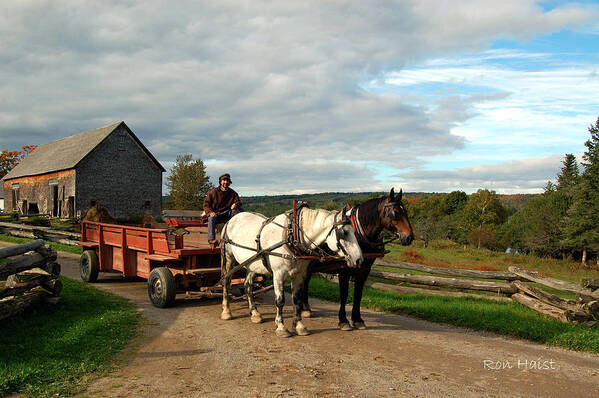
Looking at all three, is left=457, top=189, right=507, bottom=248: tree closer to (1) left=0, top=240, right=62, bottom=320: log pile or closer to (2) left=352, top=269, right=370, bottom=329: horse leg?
(2) left=352, top=269, right=370, bottom=329: horse leg

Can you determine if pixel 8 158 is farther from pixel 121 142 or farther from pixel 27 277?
pixel 27 277

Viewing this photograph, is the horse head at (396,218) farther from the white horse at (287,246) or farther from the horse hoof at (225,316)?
the horse hoof at (225,316)

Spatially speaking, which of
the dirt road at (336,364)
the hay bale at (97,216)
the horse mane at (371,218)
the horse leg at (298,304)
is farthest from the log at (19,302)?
the hay bale at (97,216)

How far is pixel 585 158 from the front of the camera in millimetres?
43469

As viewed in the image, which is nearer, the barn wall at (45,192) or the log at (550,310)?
the log at (550,310)

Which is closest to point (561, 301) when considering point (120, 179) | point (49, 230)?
point (49, 230)

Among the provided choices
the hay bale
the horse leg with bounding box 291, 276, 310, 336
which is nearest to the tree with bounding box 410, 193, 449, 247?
the hay bale

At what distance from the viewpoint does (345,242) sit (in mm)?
6250

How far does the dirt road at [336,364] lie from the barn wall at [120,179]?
90.4ft

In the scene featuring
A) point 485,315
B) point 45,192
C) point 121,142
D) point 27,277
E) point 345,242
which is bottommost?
point 485,315

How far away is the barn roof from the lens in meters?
32.2

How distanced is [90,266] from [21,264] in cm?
387

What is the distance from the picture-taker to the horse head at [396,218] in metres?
6.59

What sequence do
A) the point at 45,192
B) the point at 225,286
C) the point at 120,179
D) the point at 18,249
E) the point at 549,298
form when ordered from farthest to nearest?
the point at 45,192 < the point at 120,179 < the point at 549,298 < the point at 225,286 < the point at 18,249
